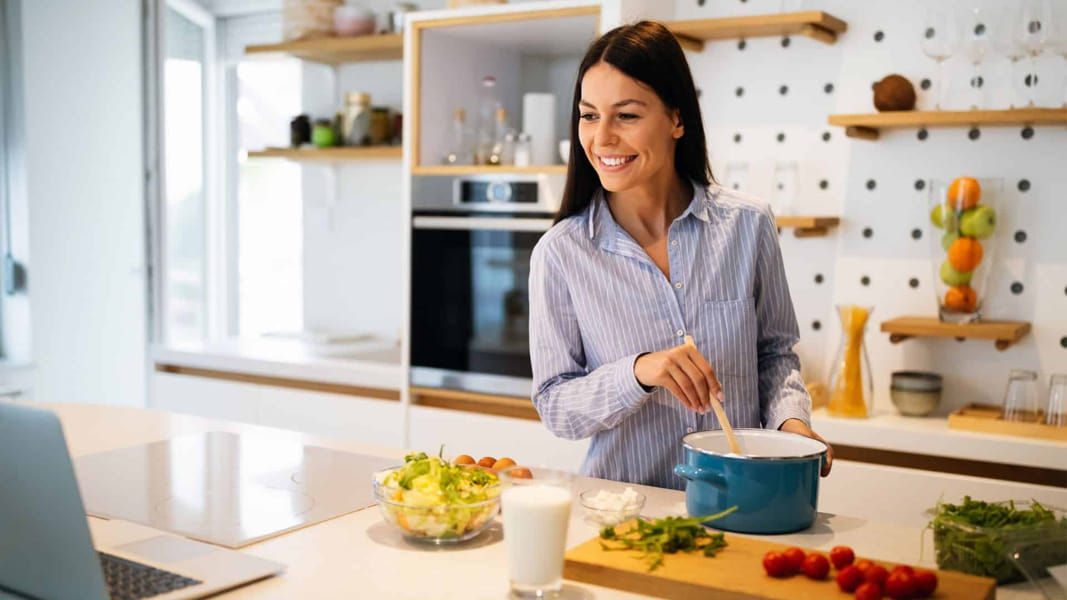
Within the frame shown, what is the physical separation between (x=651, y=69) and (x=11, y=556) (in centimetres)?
118

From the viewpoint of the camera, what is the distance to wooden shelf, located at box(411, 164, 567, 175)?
314cm

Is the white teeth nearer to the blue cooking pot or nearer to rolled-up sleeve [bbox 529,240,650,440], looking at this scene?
rolled-up sleeve [bbox 529,240,650,440]

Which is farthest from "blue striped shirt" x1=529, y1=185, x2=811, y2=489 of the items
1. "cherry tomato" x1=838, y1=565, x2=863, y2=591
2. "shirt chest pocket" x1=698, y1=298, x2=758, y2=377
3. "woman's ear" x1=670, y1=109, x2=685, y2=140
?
"cherry tomato" x1=838, y1=565, x2=863, y2=591

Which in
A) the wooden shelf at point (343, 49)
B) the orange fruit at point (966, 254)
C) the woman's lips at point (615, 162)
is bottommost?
the orange fruit at point (966, 254)

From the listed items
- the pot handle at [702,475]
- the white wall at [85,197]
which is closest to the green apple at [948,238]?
the pot handle at [702,475]

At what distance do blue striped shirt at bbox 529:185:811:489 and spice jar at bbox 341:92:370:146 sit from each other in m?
2.19

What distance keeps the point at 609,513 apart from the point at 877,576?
1.29ft

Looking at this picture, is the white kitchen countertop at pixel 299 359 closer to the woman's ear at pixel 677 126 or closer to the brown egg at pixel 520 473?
the woman's ear at pixel 677 126

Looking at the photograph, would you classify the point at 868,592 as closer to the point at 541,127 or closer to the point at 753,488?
the point at 753,488

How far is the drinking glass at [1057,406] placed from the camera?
2.57 metres

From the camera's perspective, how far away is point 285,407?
366 centimetres

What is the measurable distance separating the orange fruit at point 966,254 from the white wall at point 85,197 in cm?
314

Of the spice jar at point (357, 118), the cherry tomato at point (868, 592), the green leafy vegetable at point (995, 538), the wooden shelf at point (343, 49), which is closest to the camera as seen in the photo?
the cherry tomato at point (868, 592)

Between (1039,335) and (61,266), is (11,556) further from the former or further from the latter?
(61,266)
